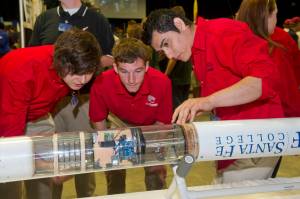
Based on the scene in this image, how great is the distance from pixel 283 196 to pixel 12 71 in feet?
3.11

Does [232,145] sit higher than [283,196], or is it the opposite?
[232,145]

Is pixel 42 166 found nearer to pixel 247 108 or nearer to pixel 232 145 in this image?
pixel 232 145

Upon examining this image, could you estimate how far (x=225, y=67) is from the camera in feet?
3.84

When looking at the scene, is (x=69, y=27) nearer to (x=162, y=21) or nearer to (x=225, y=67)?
(x=162, y=21)

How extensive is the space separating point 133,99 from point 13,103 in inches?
22.0

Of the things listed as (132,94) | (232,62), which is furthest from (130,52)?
(232,62)

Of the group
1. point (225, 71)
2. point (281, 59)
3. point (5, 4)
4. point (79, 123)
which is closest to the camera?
point (225, 71)

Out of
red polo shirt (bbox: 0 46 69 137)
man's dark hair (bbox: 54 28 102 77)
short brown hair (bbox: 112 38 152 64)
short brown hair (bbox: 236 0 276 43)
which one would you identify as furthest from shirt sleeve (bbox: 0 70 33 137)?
short brown hair (bbox: 236 0 276 43)

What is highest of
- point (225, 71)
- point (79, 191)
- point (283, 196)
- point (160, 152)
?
point (225, 71)

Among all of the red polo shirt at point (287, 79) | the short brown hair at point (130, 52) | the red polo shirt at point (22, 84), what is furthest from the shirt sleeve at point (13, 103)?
the red polo shirt at point (287, 79)

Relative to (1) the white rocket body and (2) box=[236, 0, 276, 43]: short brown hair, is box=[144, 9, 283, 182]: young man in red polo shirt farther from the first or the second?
(2) box=[236, 0, 276, 43]: short brown hair

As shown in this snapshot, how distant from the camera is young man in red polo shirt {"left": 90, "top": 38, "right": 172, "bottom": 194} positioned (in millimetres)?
1684

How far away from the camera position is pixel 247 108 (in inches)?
48.9

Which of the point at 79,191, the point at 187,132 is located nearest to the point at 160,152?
the point at 187,132
